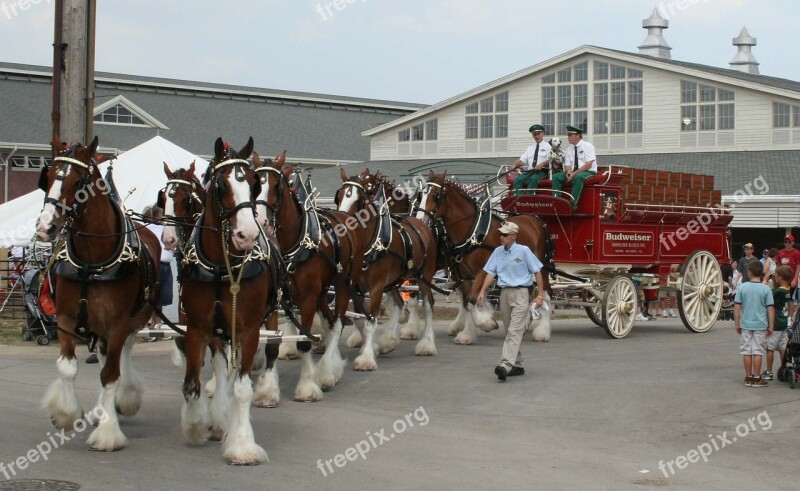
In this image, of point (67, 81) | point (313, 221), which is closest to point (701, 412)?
point (313, 221)

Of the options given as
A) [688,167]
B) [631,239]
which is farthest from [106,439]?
[688,167]

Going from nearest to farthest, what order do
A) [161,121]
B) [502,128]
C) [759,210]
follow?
[759,210], [502,128], [161,121]

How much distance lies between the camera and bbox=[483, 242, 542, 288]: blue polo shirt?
1254cm

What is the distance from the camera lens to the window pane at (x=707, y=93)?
37.0m

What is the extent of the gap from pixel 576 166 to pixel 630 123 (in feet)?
74.4

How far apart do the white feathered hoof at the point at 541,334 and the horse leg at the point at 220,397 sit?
329 inches

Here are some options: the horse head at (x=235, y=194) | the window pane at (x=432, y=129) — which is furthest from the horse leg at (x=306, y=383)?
the window pane at (x=432, y=129)

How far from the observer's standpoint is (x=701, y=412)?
10.7 meters

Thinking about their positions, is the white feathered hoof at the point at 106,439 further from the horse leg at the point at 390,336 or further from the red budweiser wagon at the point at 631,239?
the red budweiser wagon at the point at 631,239

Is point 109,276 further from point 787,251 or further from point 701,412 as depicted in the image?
point 787,251

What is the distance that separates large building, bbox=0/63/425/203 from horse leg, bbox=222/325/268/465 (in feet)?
110

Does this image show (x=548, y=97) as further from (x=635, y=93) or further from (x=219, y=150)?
(x=219, y=150)

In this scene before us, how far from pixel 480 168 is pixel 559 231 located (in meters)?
22.1

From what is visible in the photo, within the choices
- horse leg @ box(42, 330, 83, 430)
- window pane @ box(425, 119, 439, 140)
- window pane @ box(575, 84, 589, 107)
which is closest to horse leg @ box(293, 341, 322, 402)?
horse leg @ box(42, 330, 83, 430)
